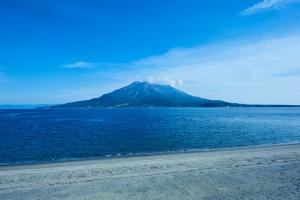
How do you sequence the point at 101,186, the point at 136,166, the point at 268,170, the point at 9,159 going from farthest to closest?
the point at 9,159, the point at 136,166, the point at 268,170, the point at 101,186

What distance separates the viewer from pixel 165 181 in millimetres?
14766

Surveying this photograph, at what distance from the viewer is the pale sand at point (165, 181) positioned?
12.6 metres

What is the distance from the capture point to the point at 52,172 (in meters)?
17.2

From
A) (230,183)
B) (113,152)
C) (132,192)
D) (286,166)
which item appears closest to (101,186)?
(132,192)

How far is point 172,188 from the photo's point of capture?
13.5m

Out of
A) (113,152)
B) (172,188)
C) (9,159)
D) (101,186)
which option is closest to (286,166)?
(172,188)

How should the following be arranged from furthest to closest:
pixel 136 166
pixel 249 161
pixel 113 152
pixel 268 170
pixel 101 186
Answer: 1. pixel 113 152
2. pixel 249 161
3. pixel 136 166
4. pixel 268 170
5. pixel 101 186

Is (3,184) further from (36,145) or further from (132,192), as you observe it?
(36,145)

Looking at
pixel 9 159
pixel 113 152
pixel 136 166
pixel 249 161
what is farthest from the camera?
pixel 113 152

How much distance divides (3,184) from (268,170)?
51.2 feet

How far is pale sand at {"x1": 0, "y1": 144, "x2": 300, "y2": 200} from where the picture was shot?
12.6 meters

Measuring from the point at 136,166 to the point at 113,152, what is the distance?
13707 mm

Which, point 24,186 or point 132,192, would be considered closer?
point 132,192

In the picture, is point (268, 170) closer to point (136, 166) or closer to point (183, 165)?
point (183, 165)
